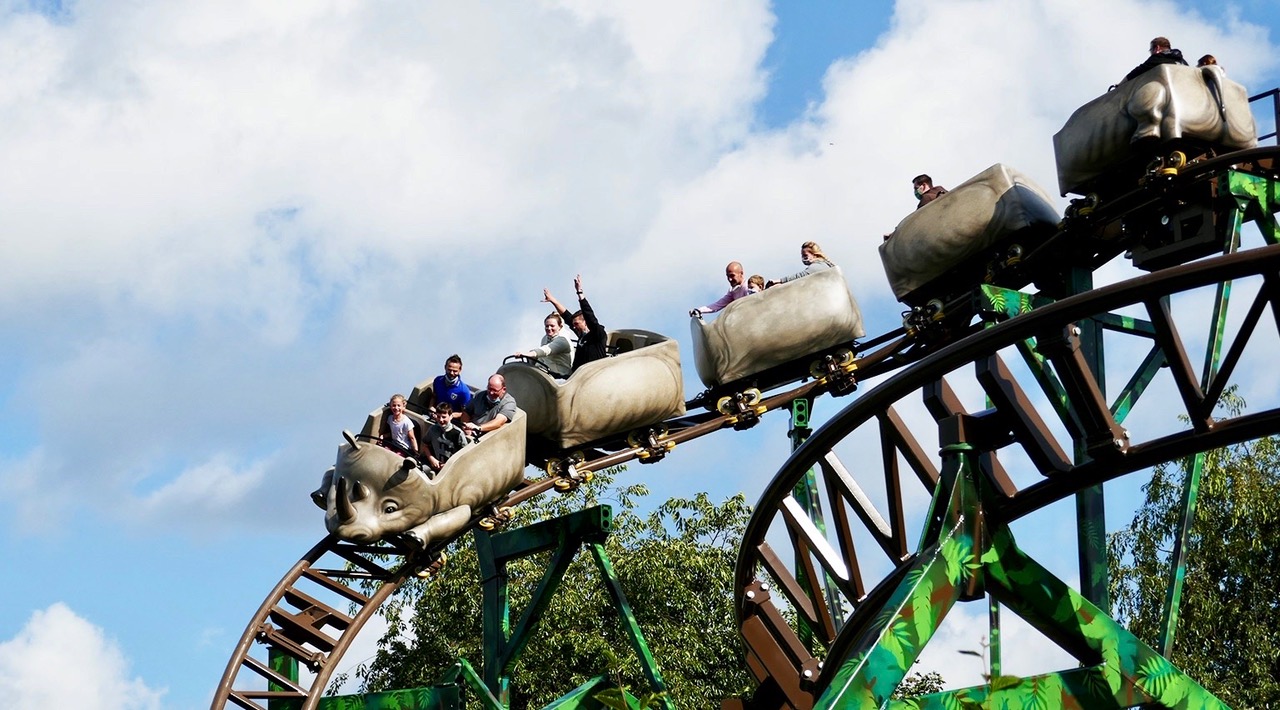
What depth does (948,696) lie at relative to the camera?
5.38 meters

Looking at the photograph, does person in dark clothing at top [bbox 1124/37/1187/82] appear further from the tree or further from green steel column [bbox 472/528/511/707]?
the tree

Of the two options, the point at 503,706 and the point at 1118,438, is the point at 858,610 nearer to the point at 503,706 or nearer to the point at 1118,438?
the point at 1118,438

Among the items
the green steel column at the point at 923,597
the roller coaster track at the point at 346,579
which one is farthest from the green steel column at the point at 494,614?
the green steel column at the point at 923,597

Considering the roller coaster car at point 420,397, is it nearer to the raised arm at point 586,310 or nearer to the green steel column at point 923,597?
the raised arm at point 586,310

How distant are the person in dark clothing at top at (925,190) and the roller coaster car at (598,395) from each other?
1.88 metres

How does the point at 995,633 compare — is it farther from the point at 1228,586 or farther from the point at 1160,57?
the point at 1228,586

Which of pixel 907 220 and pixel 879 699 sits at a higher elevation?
pixel 907 220

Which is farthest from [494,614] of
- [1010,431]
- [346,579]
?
[1010,431]

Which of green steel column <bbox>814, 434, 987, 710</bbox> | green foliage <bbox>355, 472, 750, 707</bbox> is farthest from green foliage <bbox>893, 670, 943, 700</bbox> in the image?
green steel column <bbox>814, 434, 987, 710</bbox>

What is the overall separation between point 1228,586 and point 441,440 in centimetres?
849

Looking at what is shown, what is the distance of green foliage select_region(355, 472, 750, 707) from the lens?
19.1m

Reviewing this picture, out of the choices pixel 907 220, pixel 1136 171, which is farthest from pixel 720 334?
pixel 1136 171

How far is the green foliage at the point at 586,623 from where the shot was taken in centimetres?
1912

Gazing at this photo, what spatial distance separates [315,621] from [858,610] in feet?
16.6
